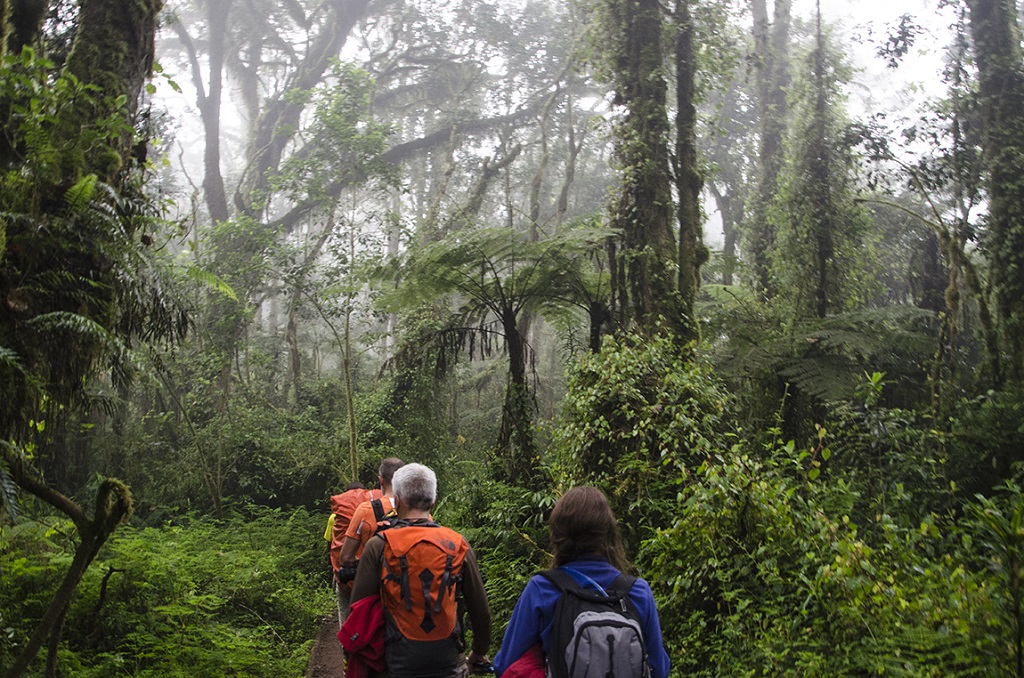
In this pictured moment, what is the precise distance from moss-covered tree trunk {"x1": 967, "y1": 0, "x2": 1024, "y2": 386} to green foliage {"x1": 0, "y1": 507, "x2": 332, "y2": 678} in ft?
27.3

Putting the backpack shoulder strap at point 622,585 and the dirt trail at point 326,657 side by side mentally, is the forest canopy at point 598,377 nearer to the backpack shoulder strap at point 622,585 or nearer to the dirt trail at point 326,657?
the dirt trail at point 326,657

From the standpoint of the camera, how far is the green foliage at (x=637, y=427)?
5801 mm

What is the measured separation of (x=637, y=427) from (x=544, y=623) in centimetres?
394

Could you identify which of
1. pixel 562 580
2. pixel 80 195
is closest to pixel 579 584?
pixel 562 580

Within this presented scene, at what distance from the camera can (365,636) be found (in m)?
2.91

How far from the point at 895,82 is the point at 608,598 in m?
36.0

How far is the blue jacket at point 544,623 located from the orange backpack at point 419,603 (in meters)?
0.55

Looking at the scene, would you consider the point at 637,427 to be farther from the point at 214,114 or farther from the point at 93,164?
the point at 214,114

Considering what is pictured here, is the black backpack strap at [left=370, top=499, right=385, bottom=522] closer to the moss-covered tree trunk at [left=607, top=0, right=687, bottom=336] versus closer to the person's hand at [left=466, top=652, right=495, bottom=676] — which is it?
the person's hand at [left=466, top=652, right=495, bottom=676]

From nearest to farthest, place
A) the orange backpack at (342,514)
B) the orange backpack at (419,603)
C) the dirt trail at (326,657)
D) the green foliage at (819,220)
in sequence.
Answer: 1. the orange backpack at (419,603)
2. the orange backpack at (342,514)
3. the dirt trail at (326,657)
4. the green foliage at (819,220)

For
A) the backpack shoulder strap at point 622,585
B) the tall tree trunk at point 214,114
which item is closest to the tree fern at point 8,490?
the backpack shoulder strap at point 622,585

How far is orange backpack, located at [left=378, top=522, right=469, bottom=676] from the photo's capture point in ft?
9.48

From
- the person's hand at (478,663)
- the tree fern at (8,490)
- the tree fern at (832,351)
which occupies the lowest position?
the person's hand at (478,663)

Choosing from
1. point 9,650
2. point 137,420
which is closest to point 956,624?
point 9,650
